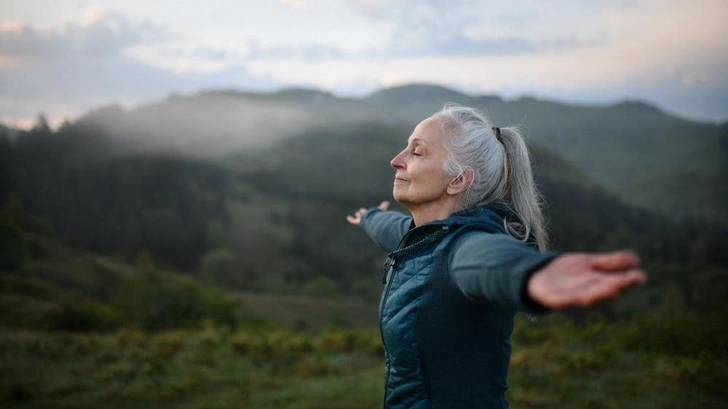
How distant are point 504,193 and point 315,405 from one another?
560 cm

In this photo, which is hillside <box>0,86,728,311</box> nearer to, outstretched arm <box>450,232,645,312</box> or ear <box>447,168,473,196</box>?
ear <box>447,168,473,196</box>

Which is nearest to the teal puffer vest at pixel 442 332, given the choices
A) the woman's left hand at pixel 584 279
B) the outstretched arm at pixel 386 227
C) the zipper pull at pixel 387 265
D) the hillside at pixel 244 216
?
the zipper pull at pixel 387 265

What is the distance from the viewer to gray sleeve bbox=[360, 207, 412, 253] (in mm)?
3611

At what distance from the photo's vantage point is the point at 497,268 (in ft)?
5.30

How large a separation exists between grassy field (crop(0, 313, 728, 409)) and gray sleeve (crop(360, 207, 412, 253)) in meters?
4.01

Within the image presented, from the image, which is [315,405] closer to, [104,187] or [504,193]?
[504,193]

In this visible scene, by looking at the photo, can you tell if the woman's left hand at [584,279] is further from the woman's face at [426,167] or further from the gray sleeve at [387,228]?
the gray sleeve at [387,228]

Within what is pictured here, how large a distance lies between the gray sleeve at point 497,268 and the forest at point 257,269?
2.98 feet

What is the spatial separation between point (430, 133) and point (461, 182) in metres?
0.22

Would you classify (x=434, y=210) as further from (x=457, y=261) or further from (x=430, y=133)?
(x=457, y=261)

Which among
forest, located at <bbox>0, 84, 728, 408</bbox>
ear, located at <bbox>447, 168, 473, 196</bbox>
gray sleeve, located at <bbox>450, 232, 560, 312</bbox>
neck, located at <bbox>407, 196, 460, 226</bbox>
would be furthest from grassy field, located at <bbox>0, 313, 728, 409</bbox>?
gray sleeve, located at <bbox>450, 232, 560, 312</bbox>

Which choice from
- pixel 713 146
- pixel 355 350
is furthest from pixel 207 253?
pixel 713 146

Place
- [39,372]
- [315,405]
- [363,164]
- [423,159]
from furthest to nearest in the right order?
[363,164]
[39,372]
[315,405]
[423,159]

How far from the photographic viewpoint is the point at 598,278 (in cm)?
136
